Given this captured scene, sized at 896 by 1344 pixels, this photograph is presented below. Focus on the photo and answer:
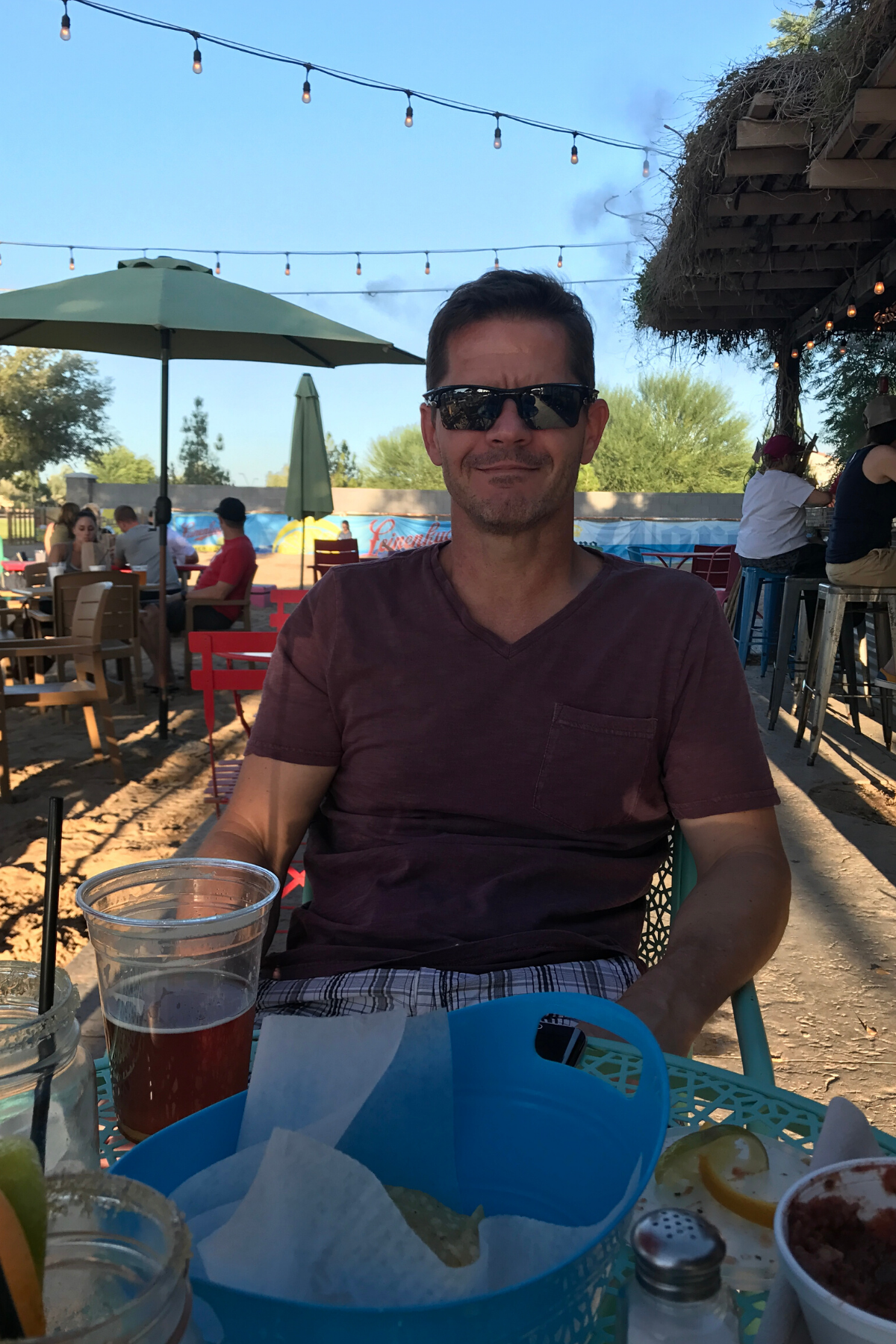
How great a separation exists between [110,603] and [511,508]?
493 cm

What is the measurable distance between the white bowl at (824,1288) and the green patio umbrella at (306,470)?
9547 millimetres

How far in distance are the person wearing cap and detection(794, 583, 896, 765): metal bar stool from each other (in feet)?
3.34

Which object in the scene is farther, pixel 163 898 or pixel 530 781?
pixel 530 781

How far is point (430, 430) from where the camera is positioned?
1.88 m

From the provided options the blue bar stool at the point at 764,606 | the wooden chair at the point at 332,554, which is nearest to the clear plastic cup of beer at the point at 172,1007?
the blue bar stool at the point at 764,606

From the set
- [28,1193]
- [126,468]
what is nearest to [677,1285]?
[28,1193]

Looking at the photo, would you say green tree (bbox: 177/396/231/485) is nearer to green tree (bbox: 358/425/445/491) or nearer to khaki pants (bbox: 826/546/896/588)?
green tree (bbox: 358/425/445/491)

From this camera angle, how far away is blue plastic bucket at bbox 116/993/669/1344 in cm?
42

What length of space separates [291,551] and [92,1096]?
19355mm

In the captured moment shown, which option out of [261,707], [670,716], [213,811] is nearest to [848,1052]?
[670,716]

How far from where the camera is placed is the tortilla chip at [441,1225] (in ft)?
1.63

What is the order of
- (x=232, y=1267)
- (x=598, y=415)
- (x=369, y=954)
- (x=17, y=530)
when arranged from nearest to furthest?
(x=232, y=1267), (x=369, y=954), (x=598, y=415), (x=17, y=530)

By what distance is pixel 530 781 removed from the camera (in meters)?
1.56

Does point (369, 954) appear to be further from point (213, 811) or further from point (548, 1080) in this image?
point (213, 811)
